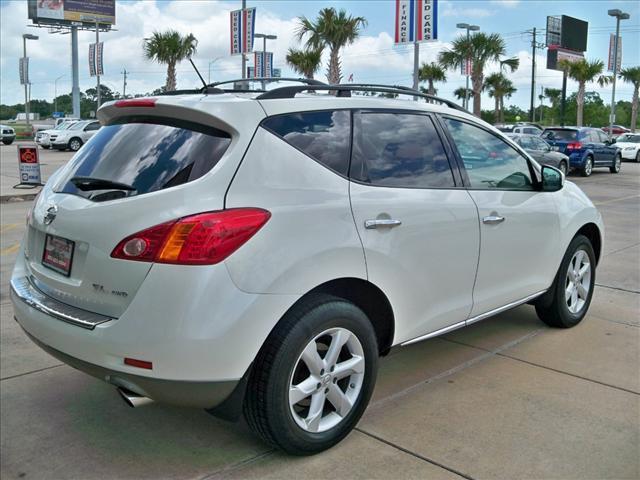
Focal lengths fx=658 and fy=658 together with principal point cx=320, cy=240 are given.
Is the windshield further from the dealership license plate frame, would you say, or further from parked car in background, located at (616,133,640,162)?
the dealership license plate frame

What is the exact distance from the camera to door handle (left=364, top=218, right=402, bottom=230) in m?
3.22

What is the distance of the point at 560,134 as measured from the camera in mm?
22750

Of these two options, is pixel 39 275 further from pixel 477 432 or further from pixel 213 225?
pixel 477 432

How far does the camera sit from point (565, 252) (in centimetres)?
491

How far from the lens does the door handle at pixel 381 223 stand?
3.22 metres

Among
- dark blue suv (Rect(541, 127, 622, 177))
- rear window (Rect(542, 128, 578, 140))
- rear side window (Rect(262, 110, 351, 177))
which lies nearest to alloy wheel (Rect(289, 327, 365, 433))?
rear side window (Rect(262, 110, 351, 177))

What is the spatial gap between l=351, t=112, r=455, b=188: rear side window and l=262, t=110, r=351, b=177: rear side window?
68 mm

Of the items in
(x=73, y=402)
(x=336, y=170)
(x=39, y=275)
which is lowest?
(x=73, y=402)

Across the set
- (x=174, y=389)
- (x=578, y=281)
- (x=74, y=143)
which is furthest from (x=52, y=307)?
(x=74, y=143)

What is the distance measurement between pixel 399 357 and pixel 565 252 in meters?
1.52

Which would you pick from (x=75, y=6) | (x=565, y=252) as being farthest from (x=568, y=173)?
(x=75, y=6)

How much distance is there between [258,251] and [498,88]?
69.3m

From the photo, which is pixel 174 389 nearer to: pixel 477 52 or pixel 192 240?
pixel 192 240

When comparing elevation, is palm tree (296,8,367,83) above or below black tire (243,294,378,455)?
above
